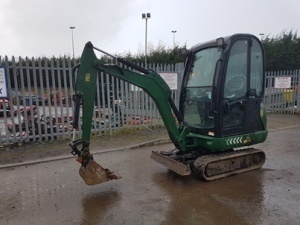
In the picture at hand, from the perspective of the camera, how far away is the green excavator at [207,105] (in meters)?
4.33

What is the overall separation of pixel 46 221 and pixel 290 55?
2393 centimetres

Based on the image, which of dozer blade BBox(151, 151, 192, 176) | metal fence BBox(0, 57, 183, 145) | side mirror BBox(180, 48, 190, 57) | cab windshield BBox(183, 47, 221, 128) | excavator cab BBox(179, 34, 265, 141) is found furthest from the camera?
metal fence BBox(0, 57, 183, 145)

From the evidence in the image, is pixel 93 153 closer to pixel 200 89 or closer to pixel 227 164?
pixel 200 89

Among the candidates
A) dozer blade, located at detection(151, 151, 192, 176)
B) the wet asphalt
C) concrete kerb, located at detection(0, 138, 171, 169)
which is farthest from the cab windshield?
concrete kerb, located at detection(0, 138, 171, 169)

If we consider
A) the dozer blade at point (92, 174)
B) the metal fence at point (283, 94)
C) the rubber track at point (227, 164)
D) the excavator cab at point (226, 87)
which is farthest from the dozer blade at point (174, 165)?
the metal fence at point (283, 94)

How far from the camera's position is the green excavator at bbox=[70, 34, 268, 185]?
4.33m

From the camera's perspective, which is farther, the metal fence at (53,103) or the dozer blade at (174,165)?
the metal fence at (53,103)

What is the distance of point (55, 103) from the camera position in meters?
7.70

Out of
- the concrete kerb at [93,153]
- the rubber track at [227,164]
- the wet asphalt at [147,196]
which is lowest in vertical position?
the wet asphalt at [147,196]

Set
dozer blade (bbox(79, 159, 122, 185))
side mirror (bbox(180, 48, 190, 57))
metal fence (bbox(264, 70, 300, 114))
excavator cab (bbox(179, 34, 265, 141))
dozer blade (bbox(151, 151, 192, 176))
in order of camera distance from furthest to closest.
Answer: metal fence (bbox(264, 70, 300, 114)) < side mirror (bbox(180, 48, 190, 57)) < excavator cab (bbox(179, 34, 265, 141)) < dozer blade (bbox(151, 151, 192, 176)) < dozer blade (bbox(79, 159, 122, 185))

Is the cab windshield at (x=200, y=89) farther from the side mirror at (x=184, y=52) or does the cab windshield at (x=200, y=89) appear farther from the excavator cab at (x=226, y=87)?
the side mirror at (x=184, y=52)

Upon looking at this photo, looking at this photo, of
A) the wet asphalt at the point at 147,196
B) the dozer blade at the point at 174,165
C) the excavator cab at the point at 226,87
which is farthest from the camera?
the excavator cab at the point at 226,87

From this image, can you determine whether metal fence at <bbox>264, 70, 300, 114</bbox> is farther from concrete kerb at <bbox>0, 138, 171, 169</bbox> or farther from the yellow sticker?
the yellow sticker

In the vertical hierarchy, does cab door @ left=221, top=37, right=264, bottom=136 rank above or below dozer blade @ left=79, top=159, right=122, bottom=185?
above
